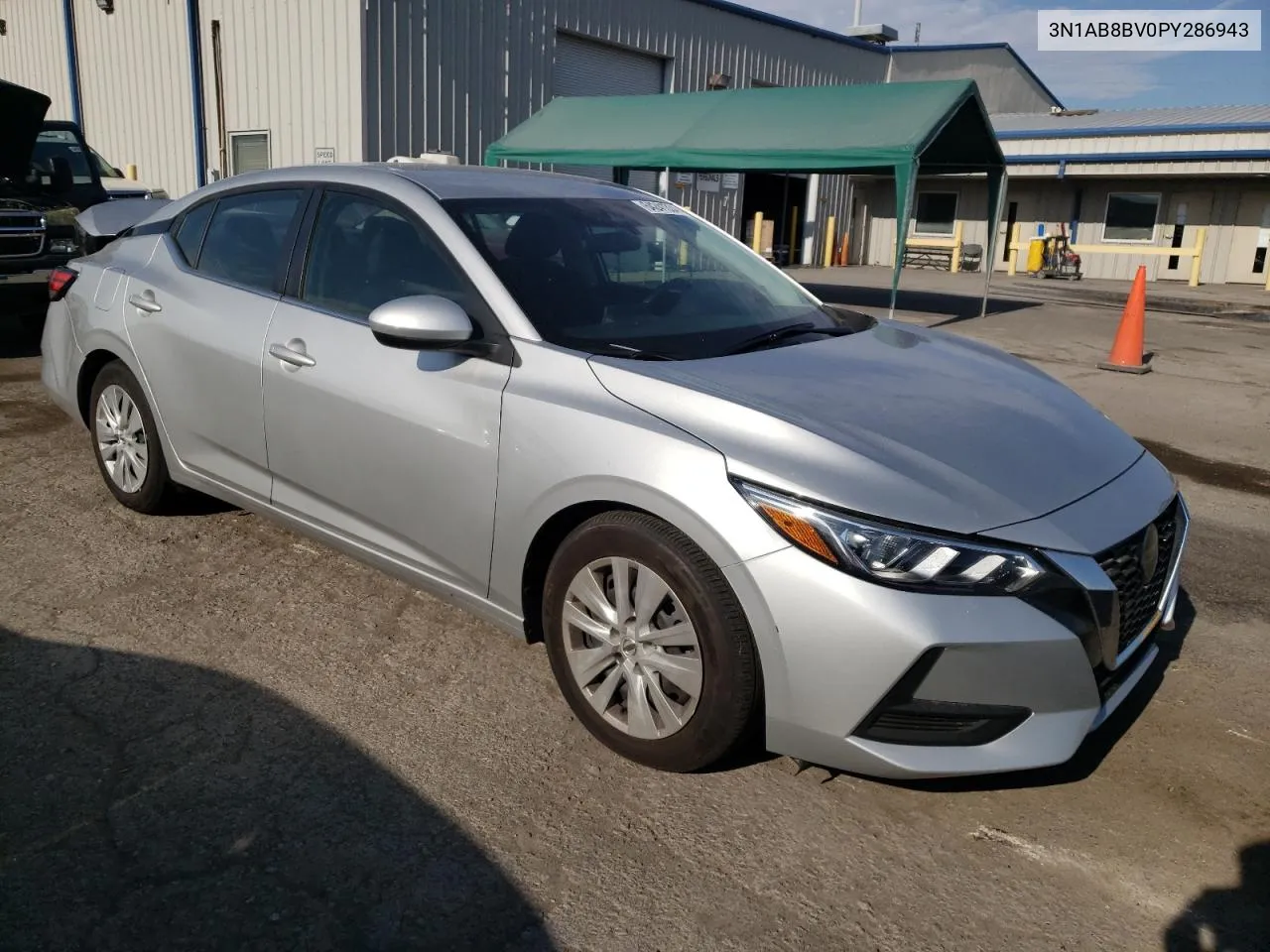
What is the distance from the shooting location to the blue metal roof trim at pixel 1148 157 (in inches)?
949

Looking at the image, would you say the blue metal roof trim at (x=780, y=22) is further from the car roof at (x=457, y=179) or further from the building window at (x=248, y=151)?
the car roof at (x=457, y=179)

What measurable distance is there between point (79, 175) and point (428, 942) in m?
11.1

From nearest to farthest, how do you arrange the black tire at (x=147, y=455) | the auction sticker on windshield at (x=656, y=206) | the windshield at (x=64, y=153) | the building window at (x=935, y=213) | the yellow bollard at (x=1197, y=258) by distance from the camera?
the auction sticker on windshield at (x=656, y=206), the black tire at (x=147, y=455), the windshield at (x=64, y=153), the yellow bollard at (x=1197, y=258), the building window at (x=935, y=213)

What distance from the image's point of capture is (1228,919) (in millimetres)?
2398

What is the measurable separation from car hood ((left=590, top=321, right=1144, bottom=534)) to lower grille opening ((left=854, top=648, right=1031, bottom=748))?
420mm

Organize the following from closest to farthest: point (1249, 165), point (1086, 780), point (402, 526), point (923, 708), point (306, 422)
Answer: point (923, 708), point (1086, 780), point (402, 526), point (306, 422), point (1249, 165)

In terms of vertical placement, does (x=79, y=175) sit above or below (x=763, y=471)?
above

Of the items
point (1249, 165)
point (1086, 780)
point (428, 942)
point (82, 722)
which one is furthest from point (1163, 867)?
point (1249, 165)

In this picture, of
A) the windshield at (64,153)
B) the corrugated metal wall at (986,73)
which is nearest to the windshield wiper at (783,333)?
the windshield at (64,153)

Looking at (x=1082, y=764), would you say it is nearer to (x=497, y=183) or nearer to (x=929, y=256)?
(x=497, y=183)

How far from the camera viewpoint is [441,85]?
55.9 ft

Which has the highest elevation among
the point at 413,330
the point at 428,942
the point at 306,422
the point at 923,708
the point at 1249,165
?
the point at 1249,165

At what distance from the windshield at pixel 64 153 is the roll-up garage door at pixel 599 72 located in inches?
380

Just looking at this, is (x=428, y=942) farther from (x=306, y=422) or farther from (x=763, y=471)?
(x=306, y=422)
